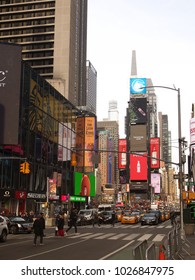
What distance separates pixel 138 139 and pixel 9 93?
6234 inches

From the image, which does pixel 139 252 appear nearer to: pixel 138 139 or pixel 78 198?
pixel 78 198

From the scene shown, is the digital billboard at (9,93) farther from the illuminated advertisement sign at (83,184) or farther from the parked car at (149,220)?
the illuminated advertisement sign at (83,184)

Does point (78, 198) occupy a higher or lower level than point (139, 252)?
lower

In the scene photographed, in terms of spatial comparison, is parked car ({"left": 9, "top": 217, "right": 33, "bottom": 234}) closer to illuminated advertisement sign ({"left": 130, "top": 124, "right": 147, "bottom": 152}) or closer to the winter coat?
the winter coat

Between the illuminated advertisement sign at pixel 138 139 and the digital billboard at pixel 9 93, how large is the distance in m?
156

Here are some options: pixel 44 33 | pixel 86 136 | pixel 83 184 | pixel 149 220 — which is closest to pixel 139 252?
pixel 149 220

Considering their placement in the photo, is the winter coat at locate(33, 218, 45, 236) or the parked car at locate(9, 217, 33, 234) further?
the parked car at locate(9, 217, 33, 234)

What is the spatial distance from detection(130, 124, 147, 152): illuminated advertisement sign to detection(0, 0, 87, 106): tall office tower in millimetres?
90392

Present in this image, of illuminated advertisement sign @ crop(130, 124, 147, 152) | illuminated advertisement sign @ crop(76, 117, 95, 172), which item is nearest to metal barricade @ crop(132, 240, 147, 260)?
illuminated advertisement sign @ crop(76, 117, 95, 172)

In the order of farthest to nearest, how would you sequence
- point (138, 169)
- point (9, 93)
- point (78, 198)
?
point (138, 169) → point (78, 198) → point (9, 93)

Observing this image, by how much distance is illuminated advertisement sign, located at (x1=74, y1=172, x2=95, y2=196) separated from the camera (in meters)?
76.6

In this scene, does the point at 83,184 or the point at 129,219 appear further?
the point at 83,184

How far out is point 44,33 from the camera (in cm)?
10962

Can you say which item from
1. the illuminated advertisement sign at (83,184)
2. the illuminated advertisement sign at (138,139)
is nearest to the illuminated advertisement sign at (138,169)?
the illuminated advertisement sign at (138,139)
